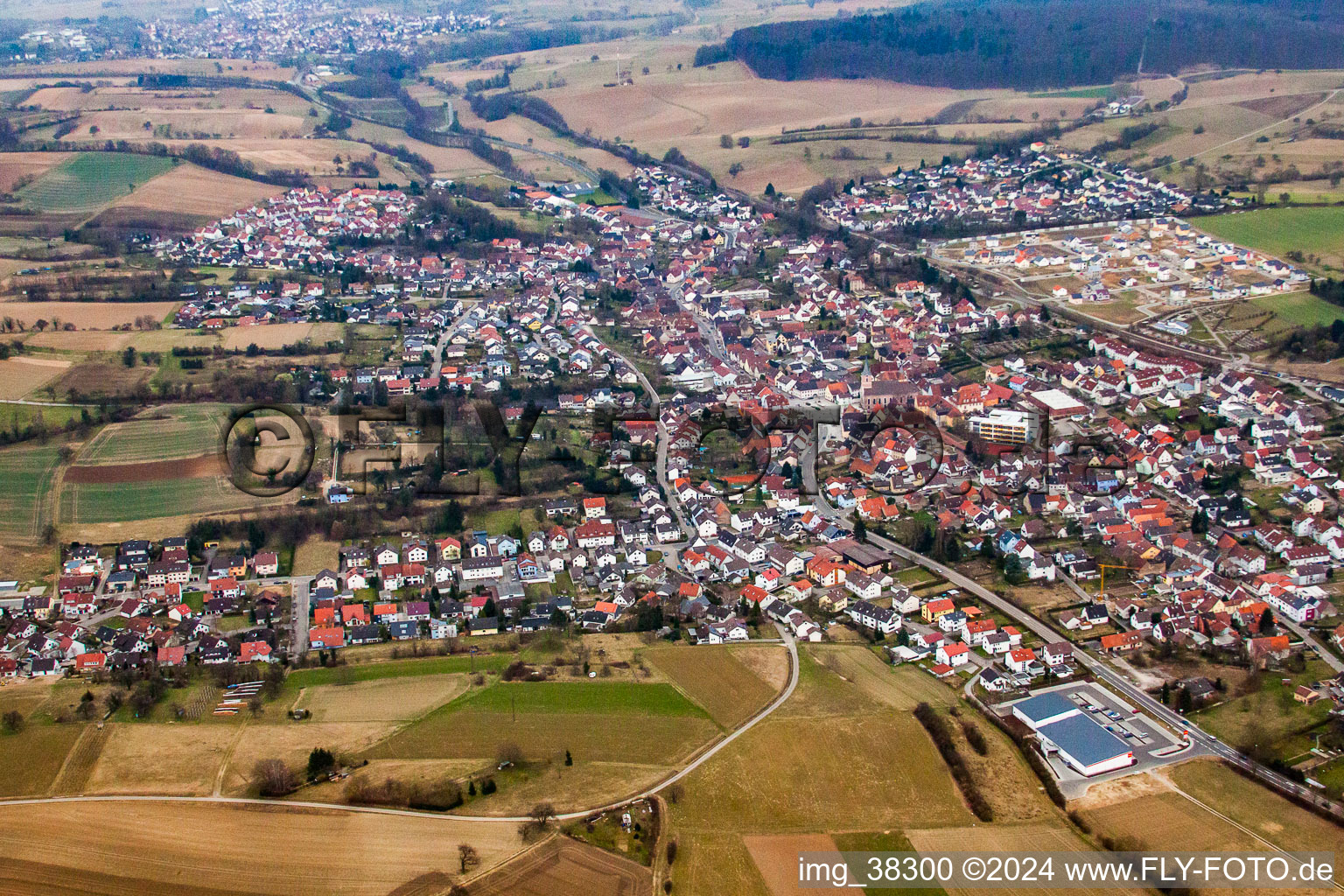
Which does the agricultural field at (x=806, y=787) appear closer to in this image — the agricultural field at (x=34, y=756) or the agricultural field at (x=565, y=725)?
the agricultural field at (x=565, y=725)

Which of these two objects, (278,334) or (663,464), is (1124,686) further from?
(278,334)

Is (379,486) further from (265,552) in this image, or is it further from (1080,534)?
(1080,534)

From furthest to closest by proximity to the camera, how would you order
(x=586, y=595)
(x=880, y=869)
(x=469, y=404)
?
(x=469, y=404), (x=586, y=595), (x=880, y=869)

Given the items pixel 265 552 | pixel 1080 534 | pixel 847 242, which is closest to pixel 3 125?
pixel 847 242

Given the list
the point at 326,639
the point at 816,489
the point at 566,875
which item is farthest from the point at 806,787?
the point at 816,489

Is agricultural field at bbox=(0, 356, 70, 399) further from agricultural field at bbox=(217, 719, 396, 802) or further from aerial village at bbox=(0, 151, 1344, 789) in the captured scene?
agricultural field at bbox=(217, 719, 396, 802)

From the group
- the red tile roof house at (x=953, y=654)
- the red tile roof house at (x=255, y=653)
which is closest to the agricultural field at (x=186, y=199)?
the red tile roof house at (x=255, y=653)

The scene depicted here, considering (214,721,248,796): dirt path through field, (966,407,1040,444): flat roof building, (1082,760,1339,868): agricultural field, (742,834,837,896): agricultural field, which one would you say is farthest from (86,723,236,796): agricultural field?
(966,407,1040,444): flat roof building
